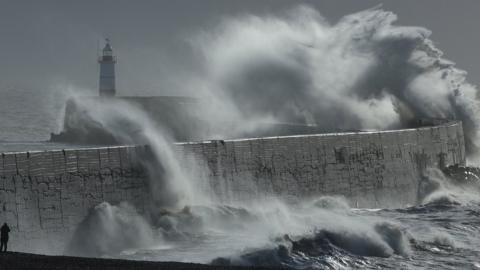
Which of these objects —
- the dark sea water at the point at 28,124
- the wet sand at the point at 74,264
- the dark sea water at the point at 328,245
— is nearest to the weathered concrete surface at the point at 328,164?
the dark sea water at the point at 328,245

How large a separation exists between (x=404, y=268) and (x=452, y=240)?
2529 mm

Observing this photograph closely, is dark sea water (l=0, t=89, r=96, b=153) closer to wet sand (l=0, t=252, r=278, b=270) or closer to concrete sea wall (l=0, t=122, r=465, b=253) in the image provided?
concrete sea wall (l=0, t=122, r=465, b=253)

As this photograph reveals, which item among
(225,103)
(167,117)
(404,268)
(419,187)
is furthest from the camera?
(167,117)

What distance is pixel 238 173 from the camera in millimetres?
16453

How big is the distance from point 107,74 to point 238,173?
22937mm

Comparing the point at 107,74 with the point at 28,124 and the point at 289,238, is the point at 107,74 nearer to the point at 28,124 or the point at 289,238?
the point at 28,124

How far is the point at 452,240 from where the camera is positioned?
14844 mm

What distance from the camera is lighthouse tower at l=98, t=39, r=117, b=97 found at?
3794 cm

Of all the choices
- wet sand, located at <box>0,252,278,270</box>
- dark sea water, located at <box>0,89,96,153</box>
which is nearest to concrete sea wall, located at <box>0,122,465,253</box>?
wet sand, located at <box>0,252,278,270</box>

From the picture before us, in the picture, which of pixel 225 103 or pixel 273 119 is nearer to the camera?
pixel 273 119

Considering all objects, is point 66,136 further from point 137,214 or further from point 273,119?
point 137,214

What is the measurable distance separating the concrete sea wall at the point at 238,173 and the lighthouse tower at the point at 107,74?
A: 56.9 ft

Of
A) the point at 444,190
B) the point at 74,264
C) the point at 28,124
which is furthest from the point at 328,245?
the point at 28,124

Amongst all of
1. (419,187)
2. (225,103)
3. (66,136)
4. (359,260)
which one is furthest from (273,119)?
(359,260)
